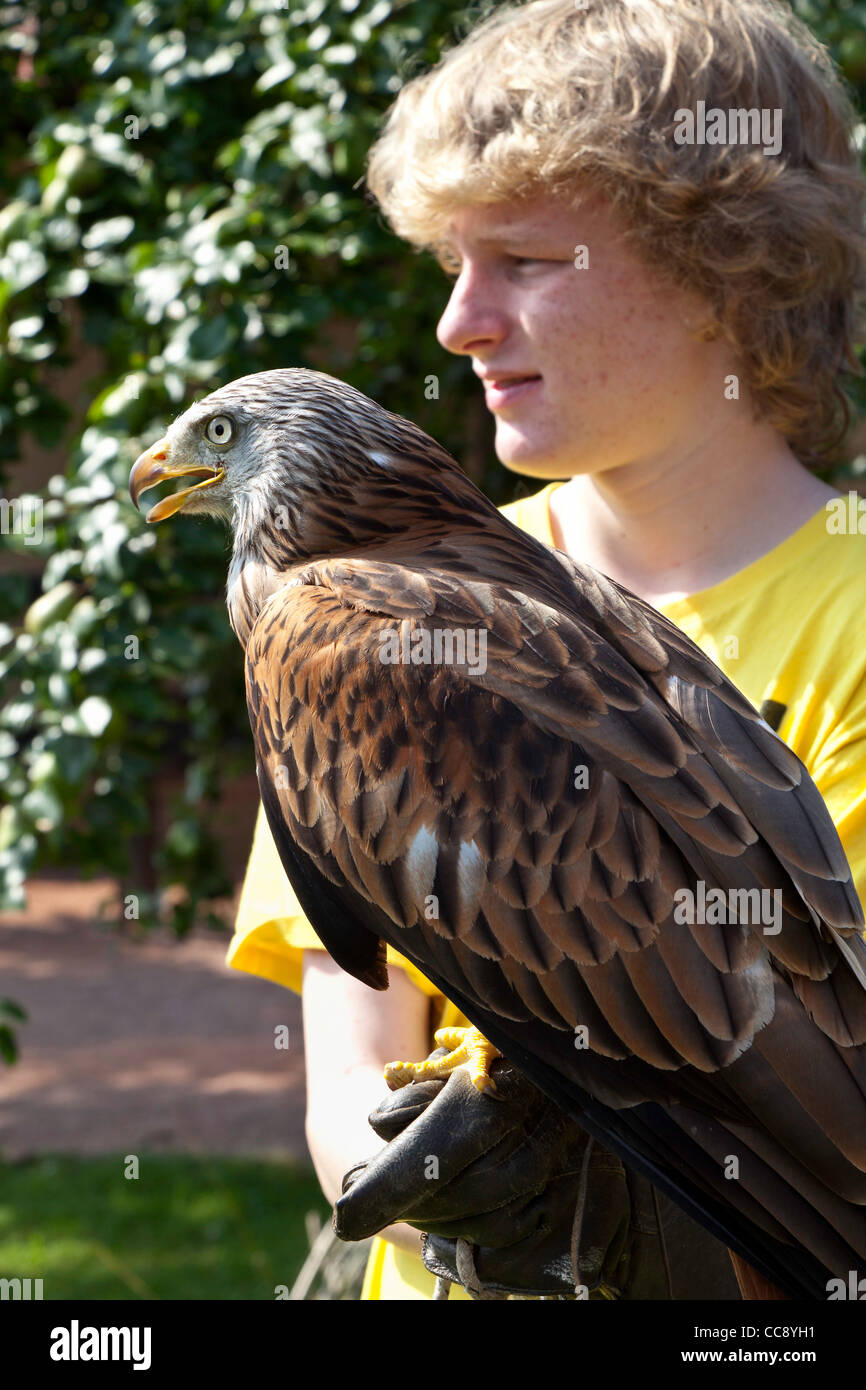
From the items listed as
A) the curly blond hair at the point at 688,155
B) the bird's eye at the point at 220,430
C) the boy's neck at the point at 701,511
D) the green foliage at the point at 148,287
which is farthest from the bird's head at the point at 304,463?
the green foliage at the point at 148,287

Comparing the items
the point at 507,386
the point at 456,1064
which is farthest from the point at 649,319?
the point at 456,1064

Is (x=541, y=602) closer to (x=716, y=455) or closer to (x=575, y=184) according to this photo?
(x=716, y=455)

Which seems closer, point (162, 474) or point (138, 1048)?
point (162, 474)

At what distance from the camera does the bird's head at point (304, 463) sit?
94.3 inches

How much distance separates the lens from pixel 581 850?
2029 millimetres

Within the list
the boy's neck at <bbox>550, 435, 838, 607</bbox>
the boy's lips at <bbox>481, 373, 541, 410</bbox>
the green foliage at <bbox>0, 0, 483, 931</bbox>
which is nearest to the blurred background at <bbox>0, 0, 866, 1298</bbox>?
the green foliage at <bbox>0, 0, 483, 931</bbox>

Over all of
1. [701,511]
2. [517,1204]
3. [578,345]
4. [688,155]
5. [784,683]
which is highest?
[688,155]

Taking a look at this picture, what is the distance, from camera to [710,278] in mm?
2520

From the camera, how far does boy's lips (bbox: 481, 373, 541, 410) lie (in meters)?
2.49

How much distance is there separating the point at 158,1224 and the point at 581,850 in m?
4.91

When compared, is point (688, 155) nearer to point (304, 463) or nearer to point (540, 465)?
point (540, 465)

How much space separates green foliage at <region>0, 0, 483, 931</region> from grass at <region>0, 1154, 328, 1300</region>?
2.20 m

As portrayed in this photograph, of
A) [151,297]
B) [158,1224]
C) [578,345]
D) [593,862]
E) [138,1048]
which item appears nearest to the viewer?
[593,862]

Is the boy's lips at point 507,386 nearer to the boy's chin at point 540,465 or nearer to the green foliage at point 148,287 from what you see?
the boy's chin at point 540,465
